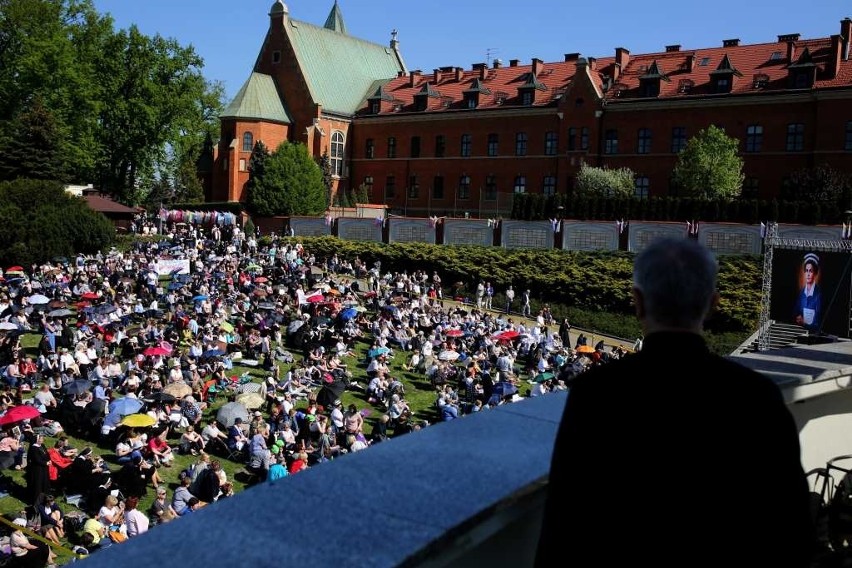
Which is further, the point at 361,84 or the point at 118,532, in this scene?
the point at 361,84

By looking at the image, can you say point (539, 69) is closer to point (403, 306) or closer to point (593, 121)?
point (593, 121)

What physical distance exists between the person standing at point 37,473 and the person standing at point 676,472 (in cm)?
1375

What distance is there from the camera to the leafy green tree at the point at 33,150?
49594 millimetres

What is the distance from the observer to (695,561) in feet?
6.14

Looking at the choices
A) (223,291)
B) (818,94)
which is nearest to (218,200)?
(223,291)

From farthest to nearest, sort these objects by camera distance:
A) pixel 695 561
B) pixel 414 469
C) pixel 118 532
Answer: pixel 118 532 < pixel 414 469 < pixel 695 561

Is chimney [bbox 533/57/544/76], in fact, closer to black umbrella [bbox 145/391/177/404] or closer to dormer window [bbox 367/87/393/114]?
dormer window [bbox 367/87/393/114]

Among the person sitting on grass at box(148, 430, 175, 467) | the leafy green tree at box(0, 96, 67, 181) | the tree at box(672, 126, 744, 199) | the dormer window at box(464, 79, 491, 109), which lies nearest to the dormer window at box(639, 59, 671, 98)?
A: the tree at box(672, 126, 744, 199)

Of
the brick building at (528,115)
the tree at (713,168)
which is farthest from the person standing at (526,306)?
the brick building at (528,115)

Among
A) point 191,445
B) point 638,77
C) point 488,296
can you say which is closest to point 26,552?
point 191,445

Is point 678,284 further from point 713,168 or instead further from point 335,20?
point 335,20

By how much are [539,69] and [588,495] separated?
206 ft

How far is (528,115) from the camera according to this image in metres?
59.9

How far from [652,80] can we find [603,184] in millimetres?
10049
